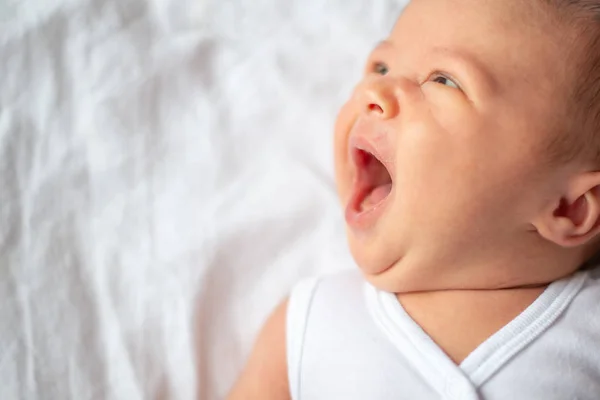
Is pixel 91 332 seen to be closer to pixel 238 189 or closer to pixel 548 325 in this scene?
pixel 238 189

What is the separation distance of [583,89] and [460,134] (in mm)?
125

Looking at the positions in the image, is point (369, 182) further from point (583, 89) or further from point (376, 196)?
point (583, 89)

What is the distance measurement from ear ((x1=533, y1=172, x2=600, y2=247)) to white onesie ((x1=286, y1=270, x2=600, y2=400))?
8 centimetres

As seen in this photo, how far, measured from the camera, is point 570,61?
27.4 inches

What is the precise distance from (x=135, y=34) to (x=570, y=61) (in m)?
0.62

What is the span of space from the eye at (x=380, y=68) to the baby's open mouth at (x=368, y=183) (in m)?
0.09

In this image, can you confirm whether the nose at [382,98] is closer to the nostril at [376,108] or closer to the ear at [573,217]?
the nostril at [376,108]

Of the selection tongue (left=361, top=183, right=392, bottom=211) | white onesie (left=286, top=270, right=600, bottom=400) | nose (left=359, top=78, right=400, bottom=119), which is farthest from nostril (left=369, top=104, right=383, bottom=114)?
white onesie (left=286, top=270, right=600, bottom=400)

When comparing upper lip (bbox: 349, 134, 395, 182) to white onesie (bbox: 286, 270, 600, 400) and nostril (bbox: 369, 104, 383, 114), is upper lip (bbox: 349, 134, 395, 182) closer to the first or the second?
nostril (bbox: 369, 104, 383, 114)

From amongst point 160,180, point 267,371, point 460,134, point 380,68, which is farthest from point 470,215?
point 160,180

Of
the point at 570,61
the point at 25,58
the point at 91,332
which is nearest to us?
the point at 570,61

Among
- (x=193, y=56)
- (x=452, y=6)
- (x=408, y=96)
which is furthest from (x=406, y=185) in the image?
(x=193, y=56)

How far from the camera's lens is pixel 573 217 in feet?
2.42

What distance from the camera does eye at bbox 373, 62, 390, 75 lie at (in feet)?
2.64
